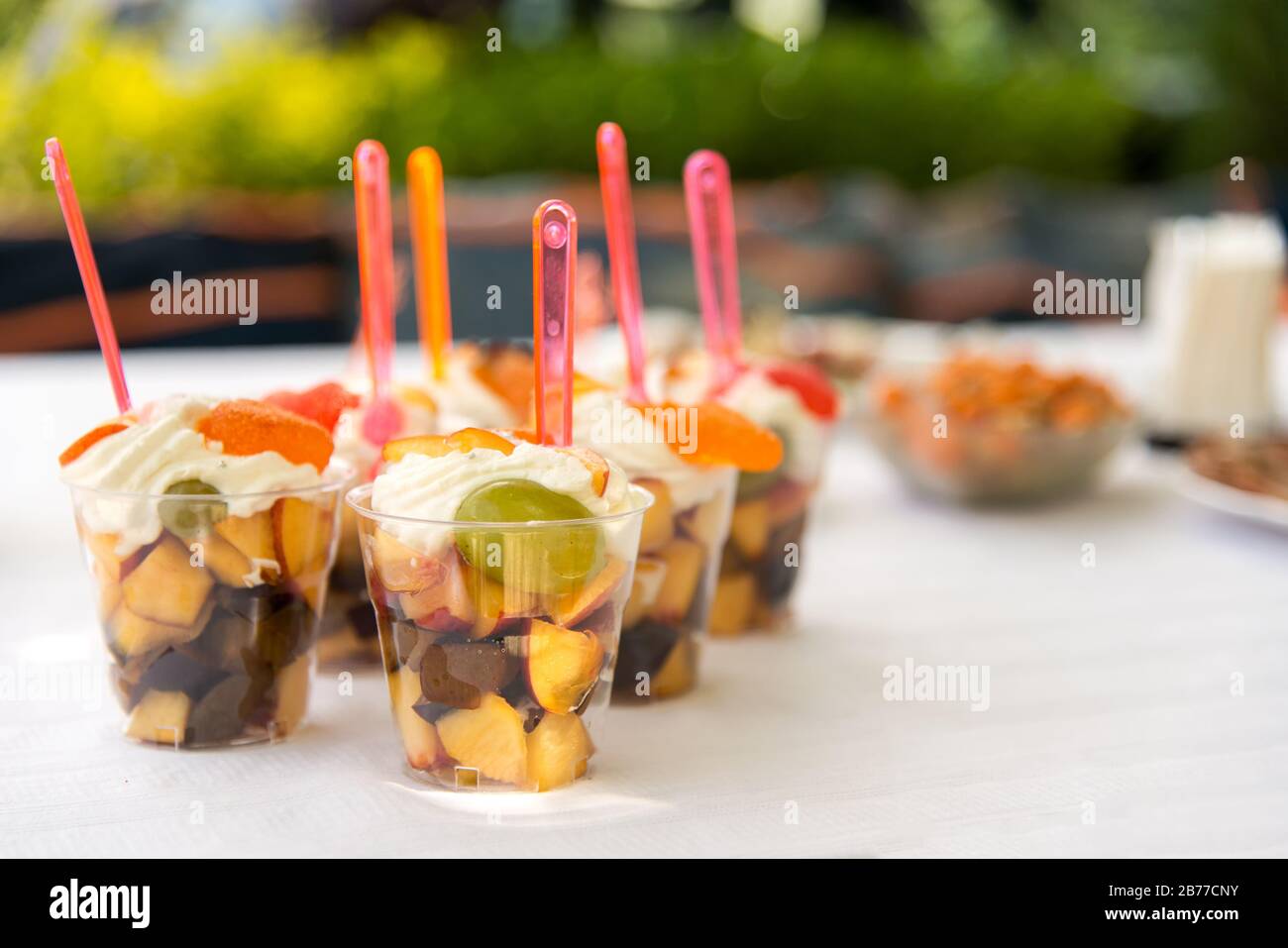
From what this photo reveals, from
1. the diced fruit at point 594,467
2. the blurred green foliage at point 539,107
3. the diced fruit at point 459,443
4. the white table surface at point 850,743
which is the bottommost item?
the white table surface at point 850,743

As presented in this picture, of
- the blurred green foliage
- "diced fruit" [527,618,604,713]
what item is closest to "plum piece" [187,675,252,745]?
"diced fruit" [527,618,604,713]

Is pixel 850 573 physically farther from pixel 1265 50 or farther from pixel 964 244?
pixel 1265 50

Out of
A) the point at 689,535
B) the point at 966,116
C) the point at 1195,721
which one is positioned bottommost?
the point at 1195,721

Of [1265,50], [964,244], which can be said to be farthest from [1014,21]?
[964,244]

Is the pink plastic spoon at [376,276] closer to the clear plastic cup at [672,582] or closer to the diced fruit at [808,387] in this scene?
the clear plastic cup at [672,582]

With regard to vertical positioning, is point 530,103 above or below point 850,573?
above

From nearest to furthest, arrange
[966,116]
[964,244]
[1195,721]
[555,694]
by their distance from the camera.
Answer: [555,694]
[1195,721]
[964,244]
[966,116]

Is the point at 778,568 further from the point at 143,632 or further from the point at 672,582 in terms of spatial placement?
the point at 143,632

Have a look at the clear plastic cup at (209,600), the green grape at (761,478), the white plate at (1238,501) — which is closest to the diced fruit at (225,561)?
the clear plastic cup at (209,600)
